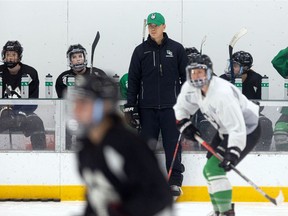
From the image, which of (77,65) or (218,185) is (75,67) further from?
(218,185)

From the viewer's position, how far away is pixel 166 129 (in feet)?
21.3

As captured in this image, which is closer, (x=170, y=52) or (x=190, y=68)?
(x=190, y=68)

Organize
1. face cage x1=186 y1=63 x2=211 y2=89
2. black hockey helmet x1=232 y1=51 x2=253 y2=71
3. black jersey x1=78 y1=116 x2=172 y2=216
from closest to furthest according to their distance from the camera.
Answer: black jersey x1=78 y1=116 x2=172 y2=216 < face cage x1=186 y1=63 x2=211 y2=89 < black hockey helmet x1=232 y1=51 x2=253 y2=71

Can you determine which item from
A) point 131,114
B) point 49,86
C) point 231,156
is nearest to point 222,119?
point 231,156

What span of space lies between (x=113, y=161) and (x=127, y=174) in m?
0.05

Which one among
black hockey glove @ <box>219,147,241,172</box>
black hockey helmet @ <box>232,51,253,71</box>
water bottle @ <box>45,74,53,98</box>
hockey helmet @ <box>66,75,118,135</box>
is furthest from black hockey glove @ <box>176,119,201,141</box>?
hockey helmet @ <box>66,75,118,135</box>

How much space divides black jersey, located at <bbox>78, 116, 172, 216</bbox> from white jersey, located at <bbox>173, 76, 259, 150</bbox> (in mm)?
2175

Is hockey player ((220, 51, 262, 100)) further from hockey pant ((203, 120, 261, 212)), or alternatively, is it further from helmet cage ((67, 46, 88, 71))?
hockey pant ((203, 120, 261, 212))

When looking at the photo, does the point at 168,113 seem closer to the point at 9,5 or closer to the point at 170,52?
the point at 170,52

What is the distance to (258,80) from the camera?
7043 millimetres

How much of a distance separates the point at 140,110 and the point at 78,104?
12.8 feet

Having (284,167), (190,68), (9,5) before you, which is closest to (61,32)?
(9,5)

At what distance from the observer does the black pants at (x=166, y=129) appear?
646 centimetres

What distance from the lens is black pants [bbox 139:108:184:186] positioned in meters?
6.46
